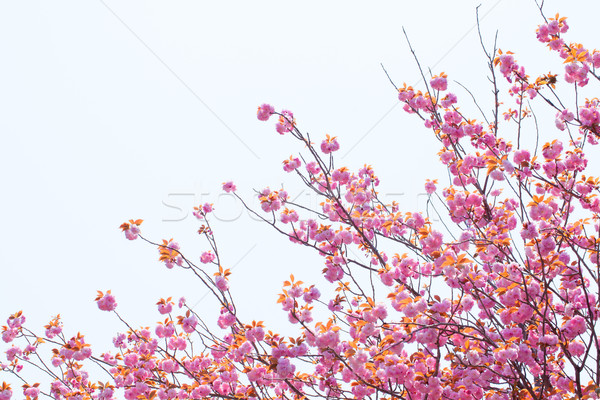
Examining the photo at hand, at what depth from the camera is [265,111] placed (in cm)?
429

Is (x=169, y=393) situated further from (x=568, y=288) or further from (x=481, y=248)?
(x=568, y=288)

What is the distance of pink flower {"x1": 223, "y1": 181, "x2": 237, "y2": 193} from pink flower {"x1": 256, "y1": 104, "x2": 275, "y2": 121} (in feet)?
2.76

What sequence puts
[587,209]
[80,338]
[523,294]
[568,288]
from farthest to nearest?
[80,338], [587,209], [568,288], [523,294]

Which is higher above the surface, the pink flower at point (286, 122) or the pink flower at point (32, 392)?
the pink flower at point (286, 122)

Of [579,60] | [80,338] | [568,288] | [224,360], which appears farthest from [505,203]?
[80,338]

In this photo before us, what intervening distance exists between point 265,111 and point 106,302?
2.46 m

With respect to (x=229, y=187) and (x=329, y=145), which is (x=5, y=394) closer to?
(x=229, y=187)

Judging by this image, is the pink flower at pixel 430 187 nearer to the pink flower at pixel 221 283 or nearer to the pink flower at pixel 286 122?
the pink flower at pixel 286 122

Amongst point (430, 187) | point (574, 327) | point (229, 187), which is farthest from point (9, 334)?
point (574, 327)

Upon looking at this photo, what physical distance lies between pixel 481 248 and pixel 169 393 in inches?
112

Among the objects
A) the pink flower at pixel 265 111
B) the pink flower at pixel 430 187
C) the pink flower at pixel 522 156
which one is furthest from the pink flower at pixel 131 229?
the pink flower at pixel 522 156

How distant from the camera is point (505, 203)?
3871mm

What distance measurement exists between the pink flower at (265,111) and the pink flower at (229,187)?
84 cm

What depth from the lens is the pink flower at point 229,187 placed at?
4622 millimetres
